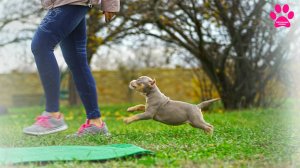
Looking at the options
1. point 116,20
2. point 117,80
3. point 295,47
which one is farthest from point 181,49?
point 117,80

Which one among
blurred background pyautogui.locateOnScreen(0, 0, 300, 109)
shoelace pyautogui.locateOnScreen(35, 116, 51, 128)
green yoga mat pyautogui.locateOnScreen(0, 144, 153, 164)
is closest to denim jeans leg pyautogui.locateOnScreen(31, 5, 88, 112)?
shoelace pyautogui.locateOnScreen(35, 116, 51, 128)

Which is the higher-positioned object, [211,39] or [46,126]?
[211,39]

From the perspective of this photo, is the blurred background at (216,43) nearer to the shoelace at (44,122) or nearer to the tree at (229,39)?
the tree at (229,39)

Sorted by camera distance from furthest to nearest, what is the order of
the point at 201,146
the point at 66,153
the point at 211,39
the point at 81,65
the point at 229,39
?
the point at 211,39, the point at 229,39, the point at 81,65, the point at 201,146, the point at 66,153

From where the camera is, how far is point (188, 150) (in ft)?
9.48

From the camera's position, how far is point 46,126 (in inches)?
147

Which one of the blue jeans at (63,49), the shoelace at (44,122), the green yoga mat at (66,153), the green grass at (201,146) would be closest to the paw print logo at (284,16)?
the green grass at (201,146)

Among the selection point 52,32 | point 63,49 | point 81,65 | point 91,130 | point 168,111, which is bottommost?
point 91,130

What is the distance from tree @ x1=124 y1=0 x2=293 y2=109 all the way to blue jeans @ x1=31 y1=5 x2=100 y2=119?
10.4 ft

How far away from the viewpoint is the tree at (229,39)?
6.96 metres

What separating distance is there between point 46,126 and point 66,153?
3.52 ft

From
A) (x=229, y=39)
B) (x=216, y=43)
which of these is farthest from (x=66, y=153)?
(x=216, y=43)

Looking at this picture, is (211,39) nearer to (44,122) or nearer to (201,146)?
(44,122)

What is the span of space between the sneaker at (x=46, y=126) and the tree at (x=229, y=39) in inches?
130
